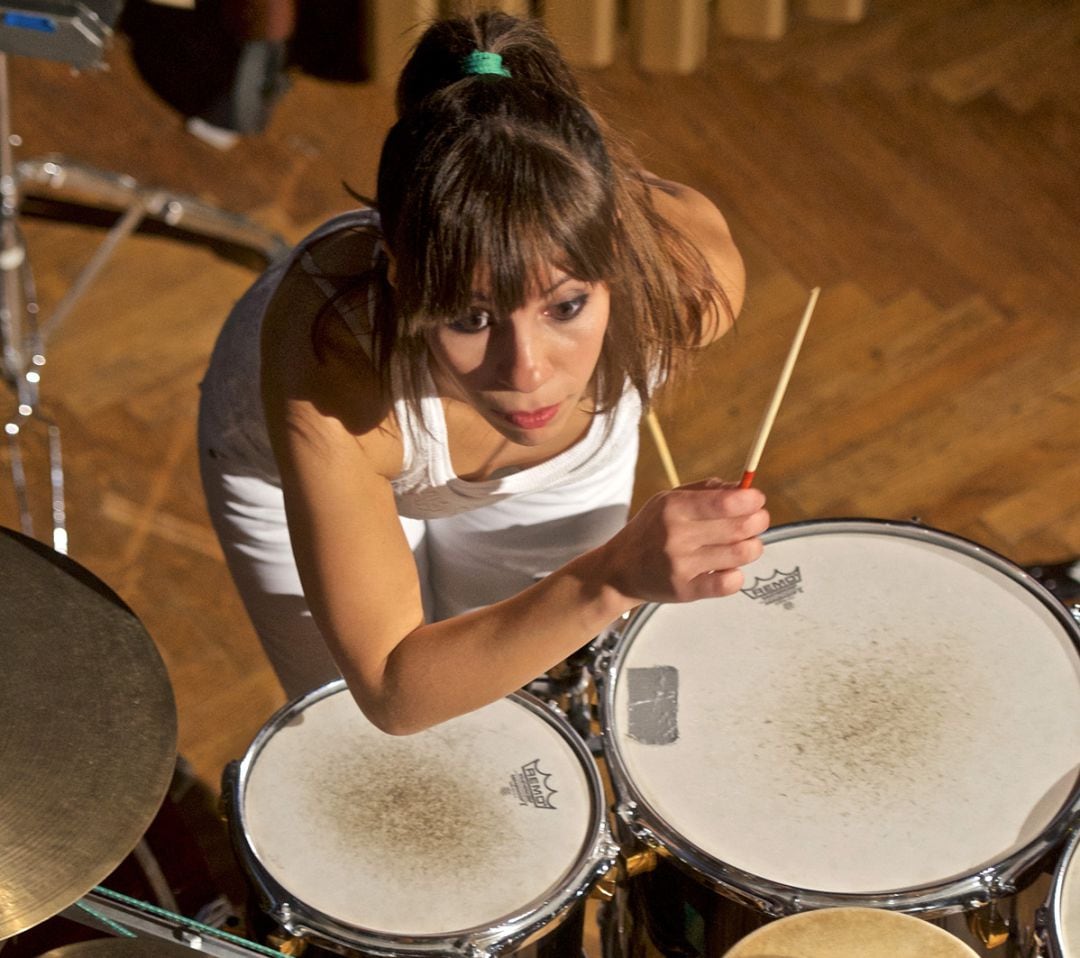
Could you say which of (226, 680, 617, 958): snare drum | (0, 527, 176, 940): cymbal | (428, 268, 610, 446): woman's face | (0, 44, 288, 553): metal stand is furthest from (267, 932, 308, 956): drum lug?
(0, 44, 288, 553): metal stand

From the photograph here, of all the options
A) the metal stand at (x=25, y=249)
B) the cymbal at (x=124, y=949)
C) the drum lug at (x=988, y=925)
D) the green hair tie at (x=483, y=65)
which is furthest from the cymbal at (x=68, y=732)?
the metal stand at (x=25, y=249)

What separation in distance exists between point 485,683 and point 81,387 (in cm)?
121

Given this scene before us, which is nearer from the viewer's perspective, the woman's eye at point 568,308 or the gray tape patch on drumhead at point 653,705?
the woman's eye at point 568,308

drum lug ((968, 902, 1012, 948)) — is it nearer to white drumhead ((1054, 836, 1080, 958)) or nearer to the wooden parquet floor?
white drumhead ((1054, 836, 1080, 958))

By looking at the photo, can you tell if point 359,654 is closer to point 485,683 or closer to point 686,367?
point 485,683

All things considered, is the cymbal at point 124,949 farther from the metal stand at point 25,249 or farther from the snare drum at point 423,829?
the metal stand at point 25,249

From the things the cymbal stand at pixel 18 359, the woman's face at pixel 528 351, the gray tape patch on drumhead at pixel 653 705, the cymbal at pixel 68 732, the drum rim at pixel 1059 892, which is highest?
the woman's face at pixel 528 351

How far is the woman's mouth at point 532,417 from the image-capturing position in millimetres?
1031

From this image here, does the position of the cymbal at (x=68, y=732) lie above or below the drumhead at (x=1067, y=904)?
above

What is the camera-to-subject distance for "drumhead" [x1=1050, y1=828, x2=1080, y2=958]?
3.43 feet

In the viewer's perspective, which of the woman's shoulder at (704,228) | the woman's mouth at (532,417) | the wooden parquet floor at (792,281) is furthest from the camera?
the wooden parquet floor at (792,281)

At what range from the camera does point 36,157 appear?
2.28m

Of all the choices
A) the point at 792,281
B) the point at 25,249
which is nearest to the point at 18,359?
the point at 25,249

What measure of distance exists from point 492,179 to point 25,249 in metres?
1.37
